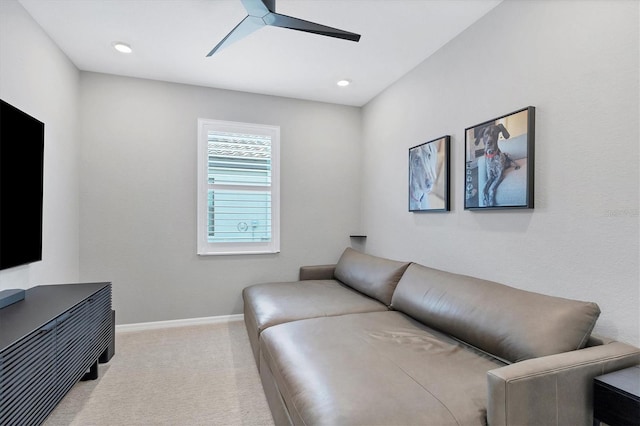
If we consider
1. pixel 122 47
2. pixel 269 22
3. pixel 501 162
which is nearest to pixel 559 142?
pixel 501 162

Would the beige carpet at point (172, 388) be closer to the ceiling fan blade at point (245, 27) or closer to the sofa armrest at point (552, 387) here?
the sofa armrest at point (552, 387)

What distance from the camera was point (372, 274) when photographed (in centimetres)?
293

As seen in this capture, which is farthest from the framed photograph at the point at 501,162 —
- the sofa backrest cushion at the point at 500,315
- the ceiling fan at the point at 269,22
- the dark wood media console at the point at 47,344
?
the dark wood media console at the point at 47,344

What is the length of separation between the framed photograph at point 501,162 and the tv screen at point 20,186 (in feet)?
10.1

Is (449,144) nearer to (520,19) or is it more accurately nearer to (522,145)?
(522,145)

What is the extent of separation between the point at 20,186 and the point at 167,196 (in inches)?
53.4

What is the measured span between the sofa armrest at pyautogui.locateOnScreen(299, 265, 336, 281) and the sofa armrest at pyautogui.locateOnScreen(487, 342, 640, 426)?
2630mm

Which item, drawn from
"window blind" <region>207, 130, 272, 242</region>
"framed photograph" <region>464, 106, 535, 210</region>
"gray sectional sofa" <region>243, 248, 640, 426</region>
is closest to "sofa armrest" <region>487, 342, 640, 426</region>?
"gray sectional sofa" <region>243, 248, 640, 426</region>

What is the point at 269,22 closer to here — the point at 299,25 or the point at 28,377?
the point at 299,25

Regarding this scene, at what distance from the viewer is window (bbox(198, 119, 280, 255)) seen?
Result: 11.6 ft

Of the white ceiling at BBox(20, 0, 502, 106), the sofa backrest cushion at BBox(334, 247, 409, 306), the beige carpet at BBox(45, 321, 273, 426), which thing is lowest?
the beige carpet at BBox(45, 321, 273, 426)

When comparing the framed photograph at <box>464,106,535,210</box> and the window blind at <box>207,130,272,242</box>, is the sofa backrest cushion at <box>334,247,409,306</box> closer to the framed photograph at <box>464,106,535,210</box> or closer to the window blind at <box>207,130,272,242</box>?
the framed photograph at <box>464,106,535,210</box>

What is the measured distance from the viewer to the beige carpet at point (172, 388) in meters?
1.90

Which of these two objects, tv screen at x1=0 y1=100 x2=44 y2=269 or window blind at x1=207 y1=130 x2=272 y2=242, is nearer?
tv screen at x1=0 y1=100 x2=44 y2=269
